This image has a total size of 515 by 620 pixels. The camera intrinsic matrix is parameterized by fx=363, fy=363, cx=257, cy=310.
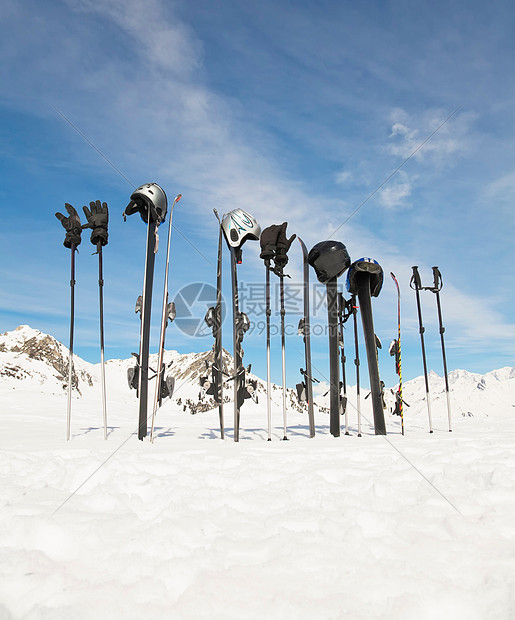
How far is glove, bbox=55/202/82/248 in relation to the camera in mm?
6188

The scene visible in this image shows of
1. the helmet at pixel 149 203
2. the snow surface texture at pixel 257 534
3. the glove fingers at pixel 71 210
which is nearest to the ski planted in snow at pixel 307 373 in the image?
the snow surface texture at pixel 257 534

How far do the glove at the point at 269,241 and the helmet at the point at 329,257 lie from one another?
963 millimetres

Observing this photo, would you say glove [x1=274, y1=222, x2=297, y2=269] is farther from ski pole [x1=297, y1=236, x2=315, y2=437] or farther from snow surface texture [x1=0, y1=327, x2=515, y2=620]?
snow surface texture [x1=0, y1=327, x2=515, y2=620]

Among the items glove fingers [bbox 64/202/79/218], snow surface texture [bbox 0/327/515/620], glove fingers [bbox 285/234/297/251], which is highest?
glove fingers [bbox 64/202/79/218]

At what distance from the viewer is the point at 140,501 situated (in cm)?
277

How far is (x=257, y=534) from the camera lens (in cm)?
228

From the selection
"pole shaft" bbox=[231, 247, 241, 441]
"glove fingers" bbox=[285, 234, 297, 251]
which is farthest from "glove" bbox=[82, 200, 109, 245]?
"glove fingers" bbox=[285, 234, 297, 251]

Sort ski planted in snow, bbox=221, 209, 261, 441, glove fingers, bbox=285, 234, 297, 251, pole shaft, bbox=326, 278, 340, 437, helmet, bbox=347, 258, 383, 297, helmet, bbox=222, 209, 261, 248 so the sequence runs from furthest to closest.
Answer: helmet, bbox=347, 258, 383, 297
pole shaft, bbox=326, 278, 340, 437
glove fingers, bbox=285, 234, 297, 251
helmet, bbox=222, 209, 261, 248
ski planted in snow, bbox=221, 209, 261, 441

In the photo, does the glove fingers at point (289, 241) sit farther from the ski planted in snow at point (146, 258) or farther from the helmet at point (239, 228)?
the ski planted in snow at point (146, 258)

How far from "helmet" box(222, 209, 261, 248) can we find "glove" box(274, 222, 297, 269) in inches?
15.7

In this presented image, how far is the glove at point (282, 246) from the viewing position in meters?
6.40

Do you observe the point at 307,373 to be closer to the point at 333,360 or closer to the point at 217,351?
the point at 333,360

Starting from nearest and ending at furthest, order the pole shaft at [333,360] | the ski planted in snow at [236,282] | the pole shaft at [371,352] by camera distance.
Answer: the ski planted in snow at [236,282] → the pole shaft at [333,360] → the pole shaft at [371,352]

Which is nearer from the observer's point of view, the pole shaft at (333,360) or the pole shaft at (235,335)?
the pole shaft at (235,335)
